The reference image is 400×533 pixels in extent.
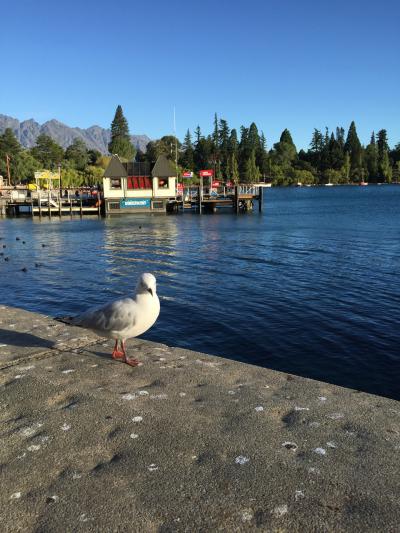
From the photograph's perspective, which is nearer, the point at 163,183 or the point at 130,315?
the point at 130,315

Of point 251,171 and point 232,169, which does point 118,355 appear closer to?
point 232,169

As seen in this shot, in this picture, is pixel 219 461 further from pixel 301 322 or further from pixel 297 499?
pixel 301 322

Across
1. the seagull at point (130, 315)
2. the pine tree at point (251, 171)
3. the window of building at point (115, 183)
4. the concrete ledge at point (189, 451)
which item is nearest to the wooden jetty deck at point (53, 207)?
the window of building at point (115, 183)

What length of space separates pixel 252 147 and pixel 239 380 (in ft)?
635

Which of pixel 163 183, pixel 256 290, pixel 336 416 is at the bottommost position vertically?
pixel 256 290

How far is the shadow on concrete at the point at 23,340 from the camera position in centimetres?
722

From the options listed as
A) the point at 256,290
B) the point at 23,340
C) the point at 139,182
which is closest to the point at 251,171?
the point at 139,182

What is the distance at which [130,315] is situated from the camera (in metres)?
6.21

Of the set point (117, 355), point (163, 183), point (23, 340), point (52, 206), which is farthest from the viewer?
point (52, 206)

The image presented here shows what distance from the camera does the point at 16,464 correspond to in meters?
3.93

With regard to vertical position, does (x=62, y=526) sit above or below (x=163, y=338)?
above

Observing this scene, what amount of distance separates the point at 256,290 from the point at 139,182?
1911 inches

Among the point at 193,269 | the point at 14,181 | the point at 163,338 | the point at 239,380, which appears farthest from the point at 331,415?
the point at 14,181

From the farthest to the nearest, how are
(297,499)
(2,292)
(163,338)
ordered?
(2,292)
(163,338)
(297,499)
